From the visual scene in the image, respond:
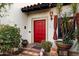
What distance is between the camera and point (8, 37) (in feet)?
17.7

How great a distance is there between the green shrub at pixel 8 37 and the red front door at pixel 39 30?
0.43 m

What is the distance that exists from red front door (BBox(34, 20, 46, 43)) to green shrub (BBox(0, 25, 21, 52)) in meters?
0.43

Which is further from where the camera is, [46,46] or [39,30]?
[39,30]

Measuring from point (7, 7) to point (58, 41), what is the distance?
1393mm

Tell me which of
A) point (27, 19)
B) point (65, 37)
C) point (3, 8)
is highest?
point (3, 8)

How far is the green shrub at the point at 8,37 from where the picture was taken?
17.6 ft

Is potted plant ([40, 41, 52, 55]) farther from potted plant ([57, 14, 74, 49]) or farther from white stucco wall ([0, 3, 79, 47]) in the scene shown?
potted plant ([57, 14, 74, 49])

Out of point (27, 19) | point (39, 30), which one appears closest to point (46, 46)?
point (39, 30)

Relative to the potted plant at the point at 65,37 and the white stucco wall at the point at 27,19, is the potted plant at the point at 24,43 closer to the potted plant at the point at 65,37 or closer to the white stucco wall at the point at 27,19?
the white stucco wall at the point at 27,19

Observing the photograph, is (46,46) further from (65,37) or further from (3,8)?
(3,8)

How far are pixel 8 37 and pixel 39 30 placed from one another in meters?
0.74

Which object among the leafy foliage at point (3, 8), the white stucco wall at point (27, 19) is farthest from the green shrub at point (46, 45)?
the leafy foliage at point (3, 8)

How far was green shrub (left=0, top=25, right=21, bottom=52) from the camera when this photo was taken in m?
5.37

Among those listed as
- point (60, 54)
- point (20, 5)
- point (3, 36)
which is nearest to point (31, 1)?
point (20, 5)
